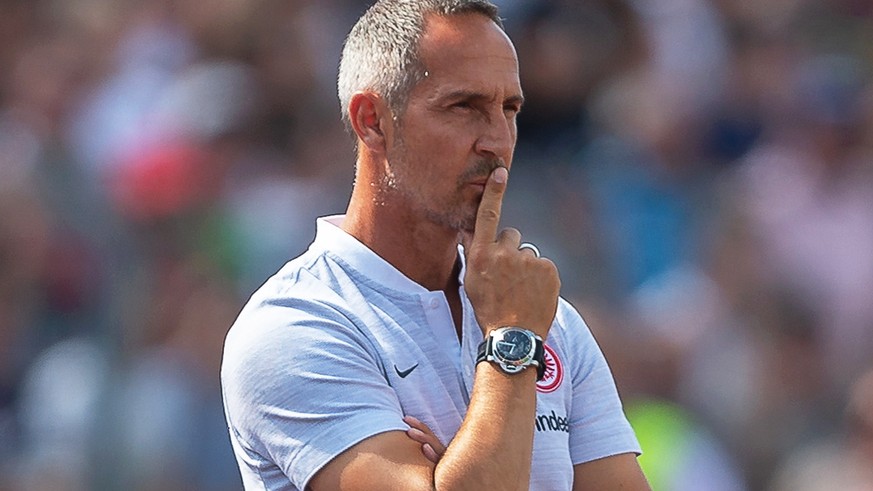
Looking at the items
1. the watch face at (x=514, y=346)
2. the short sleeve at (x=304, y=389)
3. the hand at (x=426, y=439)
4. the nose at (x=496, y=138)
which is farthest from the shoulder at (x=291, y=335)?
the nose at (x=496, y=138)

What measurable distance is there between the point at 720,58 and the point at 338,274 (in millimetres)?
4767

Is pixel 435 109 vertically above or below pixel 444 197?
above

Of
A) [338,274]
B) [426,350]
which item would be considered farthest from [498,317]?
[338,274]

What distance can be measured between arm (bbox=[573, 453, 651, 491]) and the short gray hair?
2.78 feet

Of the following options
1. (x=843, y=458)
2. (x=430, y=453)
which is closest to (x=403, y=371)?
(x=430, y=453)

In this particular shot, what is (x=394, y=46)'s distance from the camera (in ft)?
10.5

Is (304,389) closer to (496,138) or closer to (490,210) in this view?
(490,210)

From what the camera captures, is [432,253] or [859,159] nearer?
[432,253]

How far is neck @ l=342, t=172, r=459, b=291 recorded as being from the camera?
10.6 feet

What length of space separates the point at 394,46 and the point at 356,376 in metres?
0.73

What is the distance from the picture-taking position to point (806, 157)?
23.2 ft

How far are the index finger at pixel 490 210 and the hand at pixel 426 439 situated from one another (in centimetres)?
40

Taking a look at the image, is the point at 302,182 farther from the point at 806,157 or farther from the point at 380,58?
the point at 380,58

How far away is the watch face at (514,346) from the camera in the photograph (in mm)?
2871
